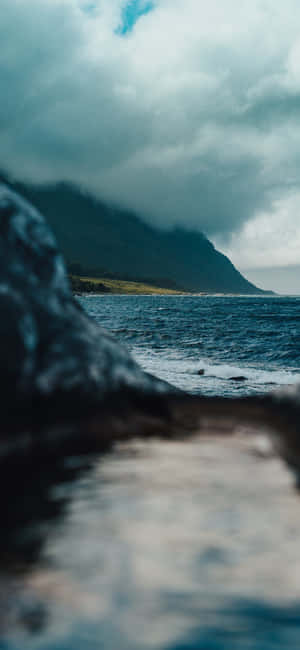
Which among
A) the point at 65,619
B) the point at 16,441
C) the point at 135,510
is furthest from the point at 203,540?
the point at 16,441

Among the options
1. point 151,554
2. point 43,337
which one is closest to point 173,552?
point 151,554

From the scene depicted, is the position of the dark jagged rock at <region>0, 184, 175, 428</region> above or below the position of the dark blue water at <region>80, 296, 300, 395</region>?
above

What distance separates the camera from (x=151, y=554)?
10.1 ft

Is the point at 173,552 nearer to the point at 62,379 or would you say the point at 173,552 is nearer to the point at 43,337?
the point at 62,379

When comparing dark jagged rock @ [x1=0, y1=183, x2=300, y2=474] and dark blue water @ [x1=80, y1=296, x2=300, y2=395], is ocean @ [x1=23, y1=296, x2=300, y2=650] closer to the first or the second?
dark jagged rock @ [x1=0, y1=183, x2=300, y2=474]

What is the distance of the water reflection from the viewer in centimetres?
259

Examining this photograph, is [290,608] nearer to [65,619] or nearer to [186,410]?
[65,619]

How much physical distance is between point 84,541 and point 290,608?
1585mm

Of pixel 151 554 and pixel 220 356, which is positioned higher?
pixel 151 554

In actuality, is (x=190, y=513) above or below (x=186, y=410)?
below

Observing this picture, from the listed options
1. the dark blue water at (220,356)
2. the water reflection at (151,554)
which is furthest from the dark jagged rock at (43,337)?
the dark blue water at (220,356)

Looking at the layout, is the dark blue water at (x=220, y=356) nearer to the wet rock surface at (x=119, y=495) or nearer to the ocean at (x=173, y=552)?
the wet rock surface at (x=119, y=495)

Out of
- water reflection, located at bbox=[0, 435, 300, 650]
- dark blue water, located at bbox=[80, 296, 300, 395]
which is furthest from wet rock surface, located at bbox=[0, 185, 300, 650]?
dark blue water, located at bbox=[80, 296, 300, 395]

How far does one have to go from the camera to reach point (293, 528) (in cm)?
337
